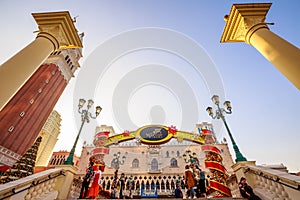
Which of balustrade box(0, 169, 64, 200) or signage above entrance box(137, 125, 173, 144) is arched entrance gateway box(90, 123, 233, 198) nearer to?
signage above entrance box(137, 125, 173, 144)

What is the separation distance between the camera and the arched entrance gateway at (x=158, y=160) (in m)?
9.07

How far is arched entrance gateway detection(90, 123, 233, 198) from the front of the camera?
9070 millimetres

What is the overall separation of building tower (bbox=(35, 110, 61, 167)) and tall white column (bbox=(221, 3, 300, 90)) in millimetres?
50293

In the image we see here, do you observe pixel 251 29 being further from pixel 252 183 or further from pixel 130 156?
pixel 130 156

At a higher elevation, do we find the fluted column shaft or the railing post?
the fluted column shaft

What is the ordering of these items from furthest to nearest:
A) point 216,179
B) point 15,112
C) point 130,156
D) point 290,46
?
point 130,156
point 15,112
point 216,179
point 290,46

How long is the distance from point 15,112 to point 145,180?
23301mm

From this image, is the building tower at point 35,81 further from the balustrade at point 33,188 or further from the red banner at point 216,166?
the red banner at point 216,166

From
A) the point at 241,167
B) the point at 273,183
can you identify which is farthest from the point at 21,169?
the point at 273,183

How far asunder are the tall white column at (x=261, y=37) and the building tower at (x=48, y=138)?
50.3 meters

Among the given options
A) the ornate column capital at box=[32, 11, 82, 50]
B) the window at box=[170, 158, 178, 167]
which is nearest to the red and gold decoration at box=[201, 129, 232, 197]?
the ornate column capital at box=[32, 11, 82, 50]

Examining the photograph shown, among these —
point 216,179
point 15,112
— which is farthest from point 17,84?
point 15,112

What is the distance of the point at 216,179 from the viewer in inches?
311

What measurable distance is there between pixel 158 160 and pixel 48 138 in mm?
35116
